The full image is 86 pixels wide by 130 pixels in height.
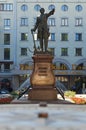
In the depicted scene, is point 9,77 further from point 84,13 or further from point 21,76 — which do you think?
point 84,13

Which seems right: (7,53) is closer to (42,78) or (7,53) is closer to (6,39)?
(6,39)

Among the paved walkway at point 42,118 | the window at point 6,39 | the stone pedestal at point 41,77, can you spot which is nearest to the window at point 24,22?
the window at point 6,39

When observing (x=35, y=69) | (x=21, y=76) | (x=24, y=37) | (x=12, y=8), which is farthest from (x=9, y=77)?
(x=35, y=69)

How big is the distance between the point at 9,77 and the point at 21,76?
1.94m

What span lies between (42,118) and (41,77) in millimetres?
14017

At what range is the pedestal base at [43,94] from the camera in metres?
19.0

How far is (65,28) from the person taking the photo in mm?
63312

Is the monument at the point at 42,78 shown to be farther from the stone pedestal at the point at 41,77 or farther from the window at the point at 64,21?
the window at the point at 64,21

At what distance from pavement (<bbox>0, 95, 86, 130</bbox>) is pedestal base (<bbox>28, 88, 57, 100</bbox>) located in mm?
11580

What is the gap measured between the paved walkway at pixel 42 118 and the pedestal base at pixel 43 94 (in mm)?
11580

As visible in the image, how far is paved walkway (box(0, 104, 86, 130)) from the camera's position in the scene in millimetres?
5035

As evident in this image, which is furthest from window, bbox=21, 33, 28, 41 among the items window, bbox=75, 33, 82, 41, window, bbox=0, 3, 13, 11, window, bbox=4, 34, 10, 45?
window, bbox=75, 33, 82, 41

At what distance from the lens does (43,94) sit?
1912cm

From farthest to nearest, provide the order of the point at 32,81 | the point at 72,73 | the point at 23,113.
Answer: the point at 72,73 < the point at 32,81 < the point at 23,113
